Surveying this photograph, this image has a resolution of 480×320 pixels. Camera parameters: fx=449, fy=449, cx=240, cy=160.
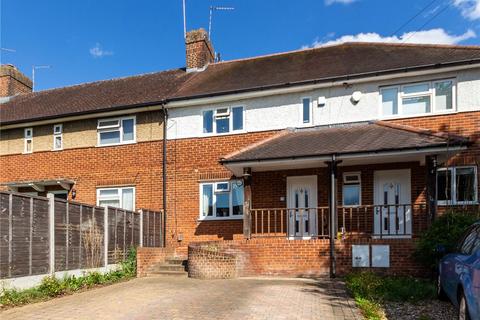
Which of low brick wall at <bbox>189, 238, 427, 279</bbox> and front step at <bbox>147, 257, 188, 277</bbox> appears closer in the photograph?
low brick wall at <bbox>189, 238, 427, 279</bbox>

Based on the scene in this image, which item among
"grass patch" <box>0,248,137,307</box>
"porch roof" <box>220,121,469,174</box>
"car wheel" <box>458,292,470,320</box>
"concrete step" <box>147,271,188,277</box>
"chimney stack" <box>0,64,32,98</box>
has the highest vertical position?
"chimney stack" <box>0,64,32,98</box>

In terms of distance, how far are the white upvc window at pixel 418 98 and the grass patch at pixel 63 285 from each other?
825 centimetres

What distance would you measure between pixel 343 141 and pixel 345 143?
0.25 m

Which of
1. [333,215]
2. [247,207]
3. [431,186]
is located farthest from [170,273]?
[431,186]

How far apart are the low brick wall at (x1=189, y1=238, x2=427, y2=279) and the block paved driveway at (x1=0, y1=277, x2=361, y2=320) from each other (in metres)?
0.78

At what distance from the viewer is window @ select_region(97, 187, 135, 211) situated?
1538 centimetres

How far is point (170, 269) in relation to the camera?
476 inches

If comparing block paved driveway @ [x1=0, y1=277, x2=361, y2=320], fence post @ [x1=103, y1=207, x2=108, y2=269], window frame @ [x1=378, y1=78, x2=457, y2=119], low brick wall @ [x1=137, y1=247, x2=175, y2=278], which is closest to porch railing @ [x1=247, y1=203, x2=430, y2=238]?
block paved driveway @ [x1=0, y1=277, x2=361, y2=320]

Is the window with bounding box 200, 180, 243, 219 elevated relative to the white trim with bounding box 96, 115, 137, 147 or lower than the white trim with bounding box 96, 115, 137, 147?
lower

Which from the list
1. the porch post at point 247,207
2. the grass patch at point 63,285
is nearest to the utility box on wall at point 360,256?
the porch post at point 247,207

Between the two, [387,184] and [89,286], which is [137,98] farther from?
[387,184]

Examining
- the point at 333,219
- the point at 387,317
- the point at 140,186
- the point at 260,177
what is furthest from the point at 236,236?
the point at 387,317

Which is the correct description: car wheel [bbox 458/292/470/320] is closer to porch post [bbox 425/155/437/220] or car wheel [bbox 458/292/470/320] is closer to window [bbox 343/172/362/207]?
porch post [bbox 425/155/437/220]

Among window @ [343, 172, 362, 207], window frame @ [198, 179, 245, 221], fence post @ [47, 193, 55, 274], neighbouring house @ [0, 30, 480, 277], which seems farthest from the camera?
window frame @ [198, 179, 245, 221]
